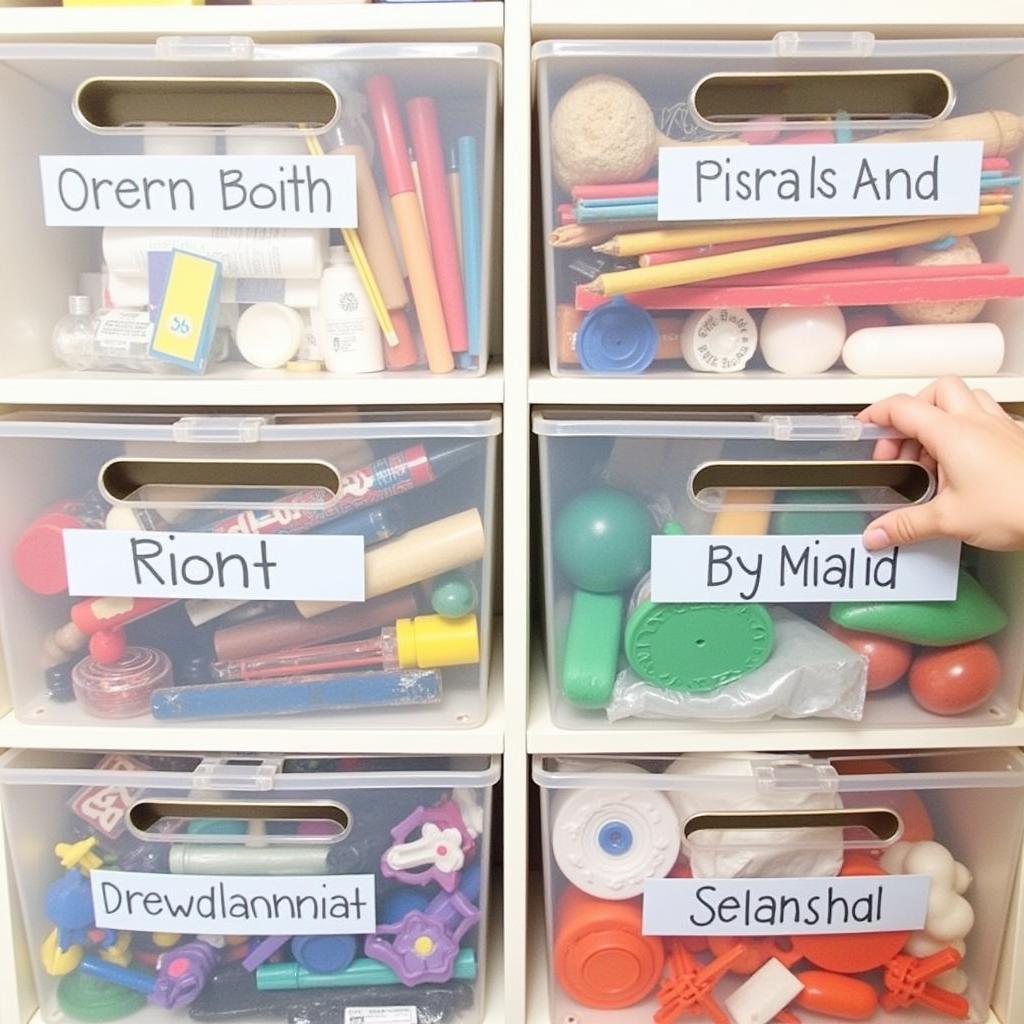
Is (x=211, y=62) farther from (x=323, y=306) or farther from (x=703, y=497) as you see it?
(x=703, y=497)

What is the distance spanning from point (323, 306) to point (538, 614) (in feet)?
1.11

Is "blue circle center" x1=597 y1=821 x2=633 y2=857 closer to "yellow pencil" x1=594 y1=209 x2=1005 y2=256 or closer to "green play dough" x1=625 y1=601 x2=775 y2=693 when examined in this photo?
"green play dough" x1=625 y1=601 x2=775 y2=693

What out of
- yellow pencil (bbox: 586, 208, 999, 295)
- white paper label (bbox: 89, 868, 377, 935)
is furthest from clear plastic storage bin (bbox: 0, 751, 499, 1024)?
yellow pencil (bbox: 586, 208, 999, 295)

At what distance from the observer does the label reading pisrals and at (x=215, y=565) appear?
2.00 feet

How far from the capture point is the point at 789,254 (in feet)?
1.90

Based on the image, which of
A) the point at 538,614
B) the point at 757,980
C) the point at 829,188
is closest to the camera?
the point at 829,188

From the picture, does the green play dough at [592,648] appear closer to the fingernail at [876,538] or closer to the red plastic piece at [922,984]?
the fingernail at [876,538]

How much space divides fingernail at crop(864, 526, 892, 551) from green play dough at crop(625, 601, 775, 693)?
77mm

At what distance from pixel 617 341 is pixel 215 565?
288mm

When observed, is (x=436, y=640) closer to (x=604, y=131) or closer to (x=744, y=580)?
(x=744, y=580)

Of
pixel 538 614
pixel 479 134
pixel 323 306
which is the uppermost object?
pixel 479 134

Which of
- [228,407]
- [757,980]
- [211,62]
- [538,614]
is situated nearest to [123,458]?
[228,407]

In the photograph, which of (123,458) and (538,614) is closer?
(123,458)

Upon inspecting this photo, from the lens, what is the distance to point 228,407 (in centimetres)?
69
